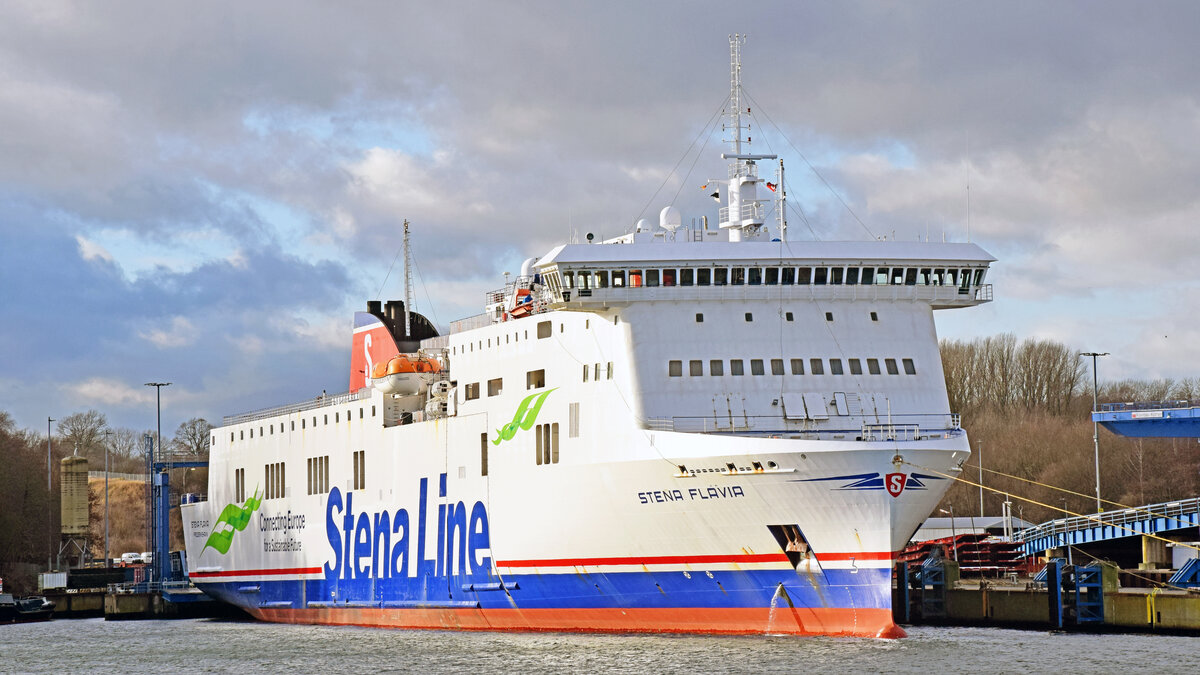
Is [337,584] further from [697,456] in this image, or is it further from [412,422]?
[697,456]

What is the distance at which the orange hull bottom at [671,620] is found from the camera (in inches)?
1102

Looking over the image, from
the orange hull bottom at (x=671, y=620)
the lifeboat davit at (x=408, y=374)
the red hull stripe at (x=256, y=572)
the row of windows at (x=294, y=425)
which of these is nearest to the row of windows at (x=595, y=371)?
the orange hull bottom at (x=671, y=620)

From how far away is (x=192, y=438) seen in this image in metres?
96.4

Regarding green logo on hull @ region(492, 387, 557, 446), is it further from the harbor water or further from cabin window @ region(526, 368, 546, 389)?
the harbor water

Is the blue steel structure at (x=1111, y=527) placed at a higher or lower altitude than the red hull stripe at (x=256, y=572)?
higher

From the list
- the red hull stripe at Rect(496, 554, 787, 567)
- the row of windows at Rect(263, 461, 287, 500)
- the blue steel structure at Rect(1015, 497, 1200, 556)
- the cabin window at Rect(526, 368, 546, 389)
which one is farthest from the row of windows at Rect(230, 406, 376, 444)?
the blue steel structure at Rect(1015, 497, 1200, 556)

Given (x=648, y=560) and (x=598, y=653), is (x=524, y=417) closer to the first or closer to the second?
(x=648, y=560)

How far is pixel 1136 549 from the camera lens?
155 feet

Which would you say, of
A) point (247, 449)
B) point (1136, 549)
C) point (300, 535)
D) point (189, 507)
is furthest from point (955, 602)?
point (189, 507)

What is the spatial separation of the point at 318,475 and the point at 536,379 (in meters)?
11.3

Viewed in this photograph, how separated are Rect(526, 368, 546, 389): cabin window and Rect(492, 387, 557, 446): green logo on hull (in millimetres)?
262

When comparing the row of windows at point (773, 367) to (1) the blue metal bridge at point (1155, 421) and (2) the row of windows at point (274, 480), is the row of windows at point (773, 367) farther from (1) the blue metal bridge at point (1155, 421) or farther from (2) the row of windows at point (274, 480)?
(1) the blue metal bridge at point (1155, 421)

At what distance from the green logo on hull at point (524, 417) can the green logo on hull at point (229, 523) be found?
14126mm

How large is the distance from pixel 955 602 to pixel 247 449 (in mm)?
21209
